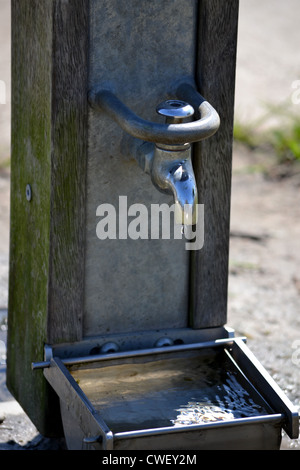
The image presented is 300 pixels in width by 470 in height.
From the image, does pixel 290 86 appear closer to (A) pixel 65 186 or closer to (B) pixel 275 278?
(B) pixel 275 278

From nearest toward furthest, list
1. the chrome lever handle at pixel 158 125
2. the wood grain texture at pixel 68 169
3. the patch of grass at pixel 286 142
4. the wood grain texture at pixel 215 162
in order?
the chrome lever handle at pixel 158 125 < the wood grain texture at pixel 68 169 < the wood grain texture at pixel 215 162 < the patch of grass at pixel 286 142

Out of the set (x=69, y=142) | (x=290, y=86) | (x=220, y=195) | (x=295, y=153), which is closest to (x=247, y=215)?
(x=295, y=153)

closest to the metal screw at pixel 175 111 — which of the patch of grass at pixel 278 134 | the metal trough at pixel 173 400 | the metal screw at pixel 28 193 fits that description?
the metal screw at pixel 28 193

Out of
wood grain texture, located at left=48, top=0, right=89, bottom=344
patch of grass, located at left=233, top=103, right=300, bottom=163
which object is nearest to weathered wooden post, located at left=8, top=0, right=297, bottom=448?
wood grain texture, located at left=48, top=0, right=89, bottom=344

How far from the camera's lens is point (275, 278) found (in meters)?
3.51

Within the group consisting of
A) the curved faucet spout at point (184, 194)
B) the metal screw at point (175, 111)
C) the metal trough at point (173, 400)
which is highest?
the metal screw at point (175, 111)

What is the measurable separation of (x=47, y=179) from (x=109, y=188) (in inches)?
5.8

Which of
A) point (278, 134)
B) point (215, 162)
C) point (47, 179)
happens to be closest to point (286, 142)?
point (278, 134)

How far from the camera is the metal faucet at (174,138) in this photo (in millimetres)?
1741

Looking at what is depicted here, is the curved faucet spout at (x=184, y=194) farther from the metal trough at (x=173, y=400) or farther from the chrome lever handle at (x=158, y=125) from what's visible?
the metal trough at (x=173, y=400)

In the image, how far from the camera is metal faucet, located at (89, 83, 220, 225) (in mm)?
1741

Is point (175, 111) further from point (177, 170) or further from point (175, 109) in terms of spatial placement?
point (177, 170)

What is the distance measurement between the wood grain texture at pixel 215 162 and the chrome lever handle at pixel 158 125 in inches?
6.6

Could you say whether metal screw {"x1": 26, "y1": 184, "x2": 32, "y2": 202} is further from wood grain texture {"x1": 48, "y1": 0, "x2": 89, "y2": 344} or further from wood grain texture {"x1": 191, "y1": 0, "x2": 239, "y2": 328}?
wood grain texture {"x1": 191, "y1": 0, "x2": 239, "y2": 328}
